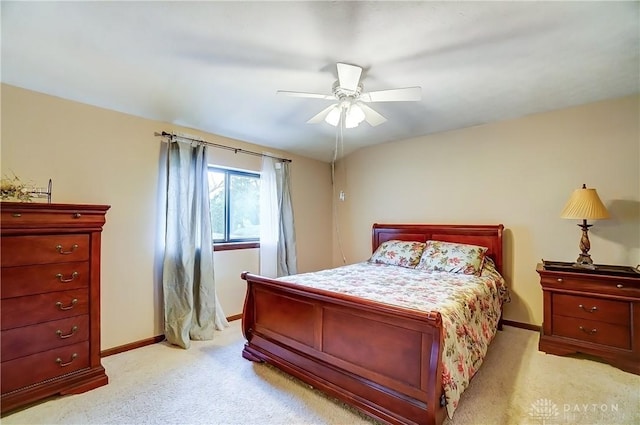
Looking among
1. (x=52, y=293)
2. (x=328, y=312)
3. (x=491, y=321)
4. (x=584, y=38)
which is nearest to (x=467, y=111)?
(x=584, y=38)

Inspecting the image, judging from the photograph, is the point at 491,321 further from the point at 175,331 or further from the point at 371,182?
the point at 175,331

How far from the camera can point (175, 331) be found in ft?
9.50

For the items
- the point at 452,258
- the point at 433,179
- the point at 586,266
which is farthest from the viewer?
the point at 433,179

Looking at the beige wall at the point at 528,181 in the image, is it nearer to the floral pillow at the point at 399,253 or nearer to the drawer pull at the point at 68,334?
the floral pillow at the point at 399,253

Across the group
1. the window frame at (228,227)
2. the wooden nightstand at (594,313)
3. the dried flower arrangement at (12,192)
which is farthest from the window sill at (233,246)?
the wooden nightstand at (594,313)

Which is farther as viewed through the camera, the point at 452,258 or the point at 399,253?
the point at 399,253

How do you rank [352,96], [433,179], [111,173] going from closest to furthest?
[352,96], [111,173], [433,179]

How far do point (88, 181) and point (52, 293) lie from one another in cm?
103

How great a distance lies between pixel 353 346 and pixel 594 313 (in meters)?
2.21

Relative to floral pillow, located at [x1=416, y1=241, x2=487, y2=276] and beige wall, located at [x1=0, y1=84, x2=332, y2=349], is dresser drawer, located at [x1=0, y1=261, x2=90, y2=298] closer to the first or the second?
beige wall, located at [x1=0, y1=84, x2=332, y2=349]

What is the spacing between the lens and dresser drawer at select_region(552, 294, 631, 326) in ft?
7.89

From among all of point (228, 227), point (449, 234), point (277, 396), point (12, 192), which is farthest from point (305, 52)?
point (449, 234)

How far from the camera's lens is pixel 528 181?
3.28 m

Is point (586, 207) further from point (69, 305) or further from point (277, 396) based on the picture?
point (69, 305)
